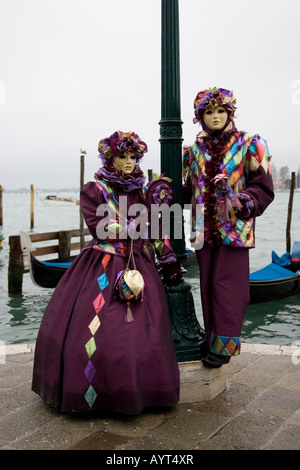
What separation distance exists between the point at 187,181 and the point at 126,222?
55 cm

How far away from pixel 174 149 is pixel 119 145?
1.11ft

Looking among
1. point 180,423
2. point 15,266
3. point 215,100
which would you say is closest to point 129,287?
point 180,423

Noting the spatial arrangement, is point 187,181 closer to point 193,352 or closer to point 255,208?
point 255,208

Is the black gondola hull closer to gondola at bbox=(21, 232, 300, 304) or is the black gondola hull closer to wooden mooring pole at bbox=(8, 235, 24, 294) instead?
gondola at bbox=(21, 232, 300, 304)

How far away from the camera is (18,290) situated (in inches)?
360

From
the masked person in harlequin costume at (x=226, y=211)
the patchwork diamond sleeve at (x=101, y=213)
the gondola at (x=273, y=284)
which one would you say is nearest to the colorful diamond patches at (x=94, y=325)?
the patchwork diamond sleeve at (x=101, y=213)

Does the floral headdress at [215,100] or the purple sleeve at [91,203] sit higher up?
the floral headdress at [215,100]

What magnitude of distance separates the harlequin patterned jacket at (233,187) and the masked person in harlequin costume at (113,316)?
0.24 metres

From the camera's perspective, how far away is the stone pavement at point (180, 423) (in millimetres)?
2396

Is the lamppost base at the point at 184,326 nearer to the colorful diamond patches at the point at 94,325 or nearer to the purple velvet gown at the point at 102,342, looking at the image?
the purple velvet gown at the point at 102,342

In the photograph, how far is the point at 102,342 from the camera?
263 centimetres

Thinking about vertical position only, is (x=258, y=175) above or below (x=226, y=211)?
above

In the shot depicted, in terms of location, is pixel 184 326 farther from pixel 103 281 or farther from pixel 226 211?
pixel 226 211
